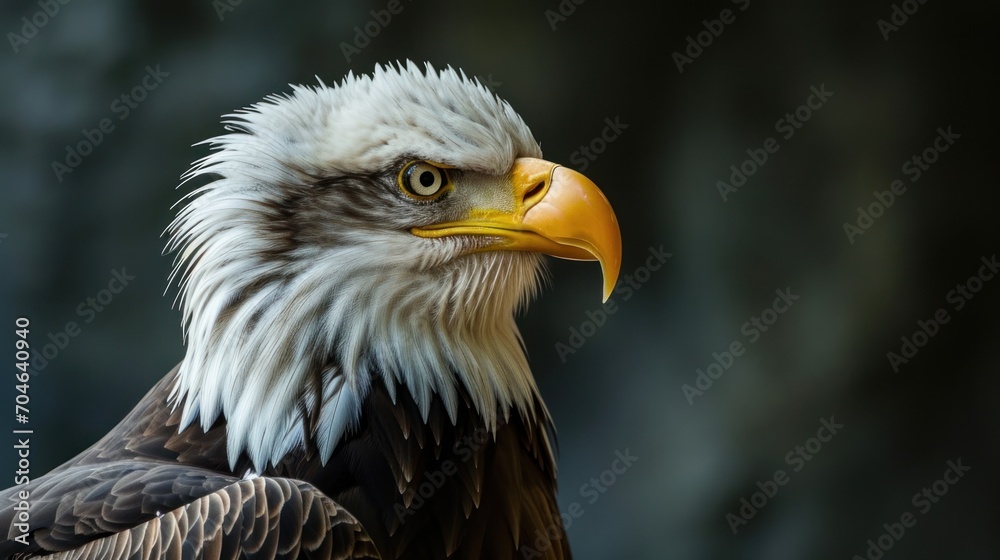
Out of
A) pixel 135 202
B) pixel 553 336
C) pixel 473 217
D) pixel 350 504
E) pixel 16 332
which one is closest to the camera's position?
pixel 350 504

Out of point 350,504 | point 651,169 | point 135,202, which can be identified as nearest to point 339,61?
point 135,202

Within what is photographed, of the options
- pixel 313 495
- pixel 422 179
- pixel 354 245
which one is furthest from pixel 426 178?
pixel 313 495

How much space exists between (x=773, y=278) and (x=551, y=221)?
6.37 ft

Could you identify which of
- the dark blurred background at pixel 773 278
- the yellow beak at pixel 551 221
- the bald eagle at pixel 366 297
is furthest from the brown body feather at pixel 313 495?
the dark blurred background at pixel 773 278

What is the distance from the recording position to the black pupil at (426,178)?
4.81ft

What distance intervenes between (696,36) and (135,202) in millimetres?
2073

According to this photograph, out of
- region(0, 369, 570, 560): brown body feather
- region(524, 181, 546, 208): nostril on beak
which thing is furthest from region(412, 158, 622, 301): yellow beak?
region(0, 369, 570, 560): brown body feather

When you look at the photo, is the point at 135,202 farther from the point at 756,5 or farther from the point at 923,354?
the point at 923,354

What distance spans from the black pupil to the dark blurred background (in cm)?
163

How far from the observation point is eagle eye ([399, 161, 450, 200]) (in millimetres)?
1454

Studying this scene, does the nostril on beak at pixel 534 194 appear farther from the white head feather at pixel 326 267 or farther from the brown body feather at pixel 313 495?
the brown body feather at pixel 313 495

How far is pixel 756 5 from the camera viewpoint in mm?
3176

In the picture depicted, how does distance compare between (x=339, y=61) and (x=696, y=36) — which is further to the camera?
(x=696, y=36)

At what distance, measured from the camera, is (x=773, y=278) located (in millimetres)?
3141
